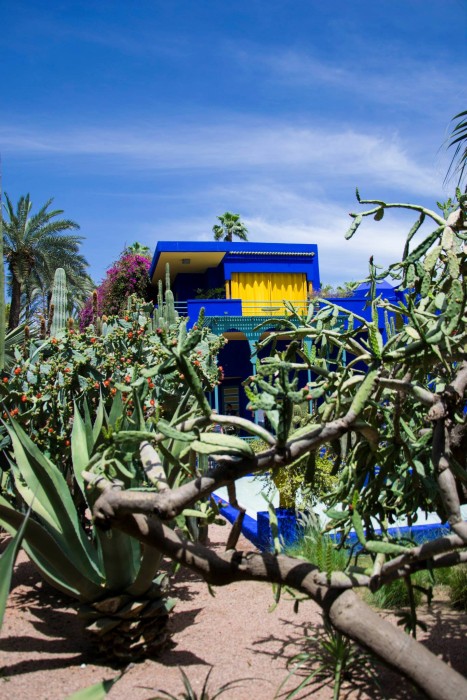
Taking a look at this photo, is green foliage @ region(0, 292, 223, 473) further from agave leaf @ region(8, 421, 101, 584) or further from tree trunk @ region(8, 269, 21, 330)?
tree trunk @ region(8, 269, 21, 330)

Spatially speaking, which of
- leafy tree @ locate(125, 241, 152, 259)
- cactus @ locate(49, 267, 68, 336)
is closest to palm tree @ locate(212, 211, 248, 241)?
leafy tree @ locate(125, 241, 152, 259)

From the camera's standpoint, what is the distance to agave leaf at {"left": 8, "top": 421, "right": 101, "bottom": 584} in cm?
470

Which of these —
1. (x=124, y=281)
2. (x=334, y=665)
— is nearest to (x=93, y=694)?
(x=334, y=665)

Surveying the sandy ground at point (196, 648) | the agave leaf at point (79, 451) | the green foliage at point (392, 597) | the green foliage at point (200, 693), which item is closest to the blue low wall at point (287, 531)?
the sandy ground at point (196, 648)

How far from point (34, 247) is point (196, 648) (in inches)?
985

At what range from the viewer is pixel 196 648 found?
479 centimetres

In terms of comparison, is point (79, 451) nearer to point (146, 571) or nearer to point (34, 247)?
point (146, 571)

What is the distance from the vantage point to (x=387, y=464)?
11.3 feet

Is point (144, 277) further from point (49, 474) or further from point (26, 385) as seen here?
point (49, 474)

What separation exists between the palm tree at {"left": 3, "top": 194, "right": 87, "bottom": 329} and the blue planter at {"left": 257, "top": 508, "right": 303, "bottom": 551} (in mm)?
19674

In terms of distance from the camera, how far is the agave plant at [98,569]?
4477mm

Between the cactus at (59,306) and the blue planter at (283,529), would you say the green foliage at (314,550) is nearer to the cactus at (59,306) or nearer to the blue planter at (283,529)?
the blue planter at (283,529)

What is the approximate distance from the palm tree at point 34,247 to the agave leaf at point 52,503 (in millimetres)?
21744

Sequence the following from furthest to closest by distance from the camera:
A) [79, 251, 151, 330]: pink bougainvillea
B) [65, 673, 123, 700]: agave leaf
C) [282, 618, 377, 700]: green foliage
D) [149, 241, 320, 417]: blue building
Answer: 1. [79, 251, 151, 330]: pink bougainvillea
2. [149, 241, 320, 417]: blue building
3. [282, 618, 377, 700]: green foliage
4. [65, 673, 123, 700]: agave leaf
